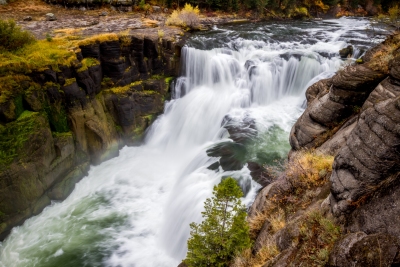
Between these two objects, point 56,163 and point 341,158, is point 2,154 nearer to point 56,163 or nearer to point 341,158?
point 56,163

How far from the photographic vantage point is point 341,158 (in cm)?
616

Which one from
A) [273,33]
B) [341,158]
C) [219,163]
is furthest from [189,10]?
[341,158]

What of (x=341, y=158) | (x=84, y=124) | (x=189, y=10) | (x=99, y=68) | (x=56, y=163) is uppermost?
(x=189, y=10)

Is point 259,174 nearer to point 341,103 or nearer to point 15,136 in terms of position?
point 341,103

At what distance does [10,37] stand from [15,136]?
563cm

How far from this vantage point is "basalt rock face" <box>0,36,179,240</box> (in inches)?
533

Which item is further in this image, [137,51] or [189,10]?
[189,10]

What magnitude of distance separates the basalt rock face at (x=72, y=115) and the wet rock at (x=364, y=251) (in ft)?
45.4

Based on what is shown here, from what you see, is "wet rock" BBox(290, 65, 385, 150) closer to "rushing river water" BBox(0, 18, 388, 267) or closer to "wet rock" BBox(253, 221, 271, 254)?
"wet rock" BBox(253, 221, 271, 254)

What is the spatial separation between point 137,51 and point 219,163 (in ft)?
33.4

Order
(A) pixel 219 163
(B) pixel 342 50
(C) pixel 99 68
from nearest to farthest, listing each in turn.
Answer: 1. (A) pixel 219 163
2. (C) pixel 99 68
3. (B) pixel 342 50

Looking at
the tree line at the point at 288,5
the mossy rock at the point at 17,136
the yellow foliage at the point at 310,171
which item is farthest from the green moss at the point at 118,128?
the tree line at the point at 288,5

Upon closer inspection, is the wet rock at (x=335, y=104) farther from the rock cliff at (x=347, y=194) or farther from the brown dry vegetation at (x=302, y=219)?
the brown dry vegetation at (x=302, y=219)

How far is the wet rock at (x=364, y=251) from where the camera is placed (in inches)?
175
